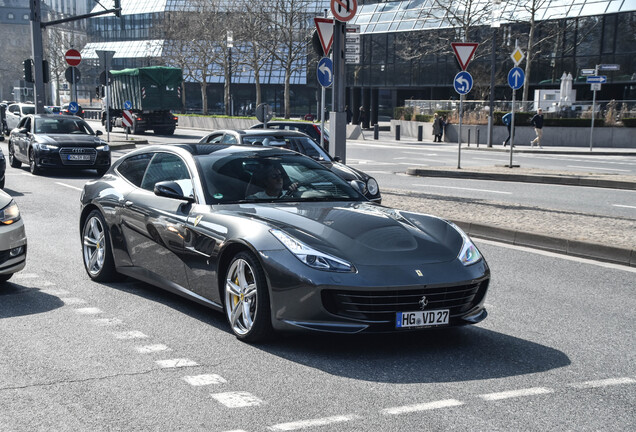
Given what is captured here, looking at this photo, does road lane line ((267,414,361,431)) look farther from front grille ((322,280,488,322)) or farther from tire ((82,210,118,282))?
tire ((82,210,118,282))

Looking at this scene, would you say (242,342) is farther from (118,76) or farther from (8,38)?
(8,38)

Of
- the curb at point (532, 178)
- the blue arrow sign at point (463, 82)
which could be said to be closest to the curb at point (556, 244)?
the curb at point (532, 178)

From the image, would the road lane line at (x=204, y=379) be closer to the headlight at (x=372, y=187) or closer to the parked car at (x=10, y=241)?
the parked car at (x=10, y=241)

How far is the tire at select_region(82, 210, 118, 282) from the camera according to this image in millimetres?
7844

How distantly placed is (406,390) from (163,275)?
2760 millimetres

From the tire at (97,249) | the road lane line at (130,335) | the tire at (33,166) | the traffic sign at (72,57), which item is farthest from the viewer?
the traffic sign at (72,57)

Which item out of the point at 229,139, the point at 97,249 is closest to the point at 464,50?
the point at 229,139

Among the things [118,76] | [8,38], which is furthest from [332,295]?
[8,38]

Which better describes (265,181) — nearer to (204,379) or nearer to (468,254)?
(468,254)

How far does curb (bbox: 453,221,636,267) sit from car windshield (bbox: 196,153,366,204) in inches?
158

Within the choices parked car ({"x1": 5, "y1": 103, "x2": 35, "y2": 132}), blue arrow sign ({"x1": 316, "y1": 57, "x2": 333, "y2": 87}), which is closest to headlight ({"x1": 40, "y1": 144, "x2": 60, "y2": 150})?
blue arrow sign ({"x1": 316, "y1": 57, "x2": 333, "y2": 87})

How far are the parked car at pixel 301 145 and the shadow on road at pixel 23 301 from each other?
5973mm

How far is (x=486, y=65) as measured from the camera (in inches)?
1989

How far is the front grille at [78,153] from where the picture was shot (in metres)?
20.7
